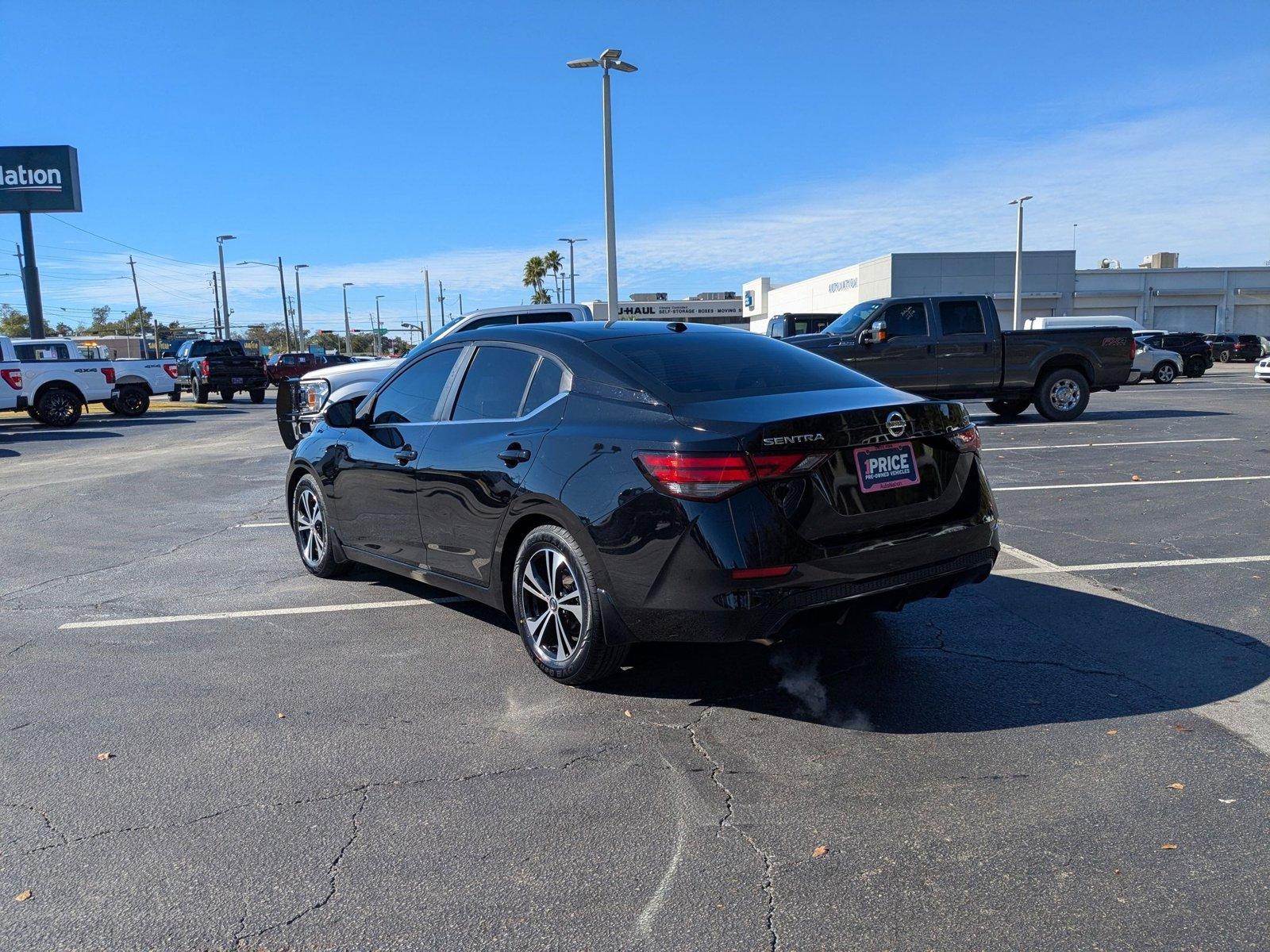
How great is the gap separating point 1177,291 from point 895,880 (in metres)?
62.7

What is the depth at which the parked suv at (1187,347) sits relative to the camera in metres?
32.4

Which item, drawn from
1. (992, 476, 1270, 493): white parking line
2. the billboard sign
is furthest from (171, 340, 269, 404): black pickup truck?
(992, 476, 1270, 493): white parking line

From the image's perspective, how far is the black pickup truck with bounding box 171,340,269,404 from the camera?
31.7 meters

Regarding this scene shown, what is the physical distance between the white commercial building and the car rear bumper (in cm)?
4678

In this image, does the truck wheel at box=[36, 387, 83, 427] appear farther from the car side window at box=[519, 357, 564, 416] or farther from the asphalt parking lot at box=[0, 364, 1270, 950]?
the car side window at box=[519, 357, 564, 416]

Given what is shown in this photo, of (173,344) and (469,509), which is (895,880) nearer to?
(469,509)

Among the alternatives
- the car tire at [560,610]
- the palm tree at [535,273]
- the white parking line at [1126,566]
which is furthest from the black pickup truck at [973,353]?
the palm tree at [535,273]

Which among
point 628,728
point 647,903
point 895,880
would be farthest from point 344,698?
point 895,880

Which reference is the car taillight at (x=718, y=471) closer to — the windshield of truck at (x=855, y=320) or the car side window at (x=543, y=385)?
the car side window at (x=543, y=385)

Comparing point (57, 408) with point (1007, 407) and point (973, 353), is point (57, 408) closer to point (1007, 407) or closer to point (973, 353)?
point (973, 353)

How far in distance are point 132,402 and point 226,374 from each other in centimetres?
626

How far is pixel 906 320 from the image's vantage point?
642 inches

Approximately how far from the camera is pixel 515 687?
15.0 ft

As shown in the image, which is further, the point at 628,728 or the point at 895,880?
the point at 628,728
